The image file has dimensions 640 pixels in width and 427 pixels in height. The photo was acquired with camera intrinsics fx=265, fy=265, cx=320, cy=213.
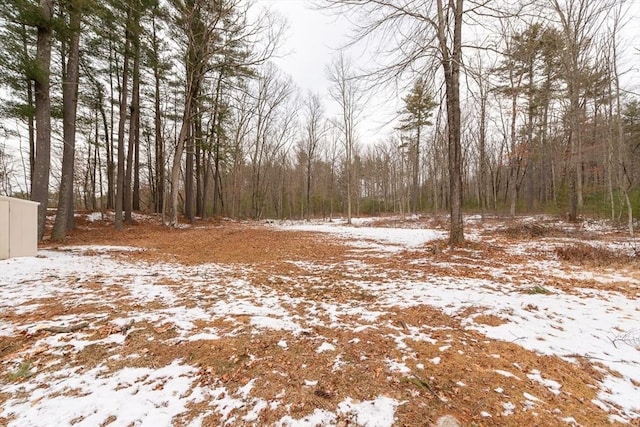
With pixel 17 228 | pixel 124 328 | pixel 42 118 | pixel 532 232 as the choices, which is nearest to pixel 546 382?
pixel 124 328

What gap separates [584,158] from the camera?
13734 mm

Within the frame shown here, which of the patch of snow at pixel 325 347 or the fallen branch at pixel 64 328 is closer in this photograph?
the patch of snow at pixel 325 347

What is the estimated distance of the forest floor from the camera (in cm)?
196

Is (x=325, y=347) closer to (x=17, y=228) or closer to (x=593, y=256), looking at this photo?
(x=593, y=256)

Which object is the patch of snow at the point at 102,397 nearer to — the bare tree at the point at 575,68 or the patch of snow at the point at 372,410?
the patch of snow at the point at 372,410

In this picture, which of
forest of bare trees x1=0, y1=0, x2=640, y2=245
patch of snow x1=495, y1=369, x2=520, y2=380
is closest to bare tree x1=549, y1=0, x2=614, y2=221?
forest of bare trees x1=0, y1=0, x2=640, y2=245

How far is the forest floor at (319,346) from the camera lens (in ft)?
6.44

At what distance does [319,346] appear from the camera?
2855 millimetres

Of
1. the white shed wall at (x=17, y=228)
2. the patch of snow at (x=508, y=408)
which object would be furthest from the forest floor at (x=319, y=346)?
the white shed wall at (x=17, y=228)

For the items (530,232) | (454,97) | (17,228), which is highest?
(454,97)

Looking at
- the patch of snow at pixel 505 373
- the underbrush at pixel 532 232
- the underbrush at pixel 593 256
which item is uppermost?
the underbrush at pixel 532 232

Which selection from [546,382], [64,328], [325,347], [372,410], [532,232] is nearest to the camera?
[372,410]

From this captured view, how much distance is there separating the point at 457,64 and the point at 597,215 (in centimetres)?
1476

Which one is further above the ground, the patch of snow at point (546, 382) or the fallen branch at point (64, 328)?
the fallen branch at point (64, 328)
